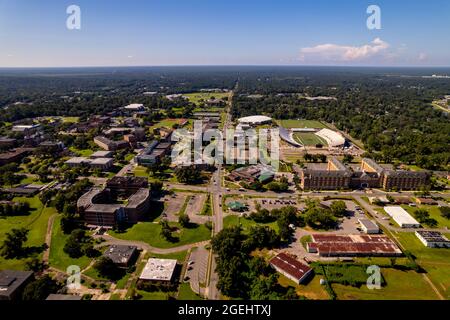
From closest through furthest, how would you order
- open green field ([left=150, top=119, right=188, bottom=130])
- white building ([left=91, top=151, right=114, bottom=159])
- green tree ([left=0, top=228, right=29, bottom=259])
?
green tree ([left=0, top=228, right=29, bottom=259])
white building ([left=91, top=151, right=114, bottom=159])
open green field ([left=150, top=119, right=188, bottom=130])

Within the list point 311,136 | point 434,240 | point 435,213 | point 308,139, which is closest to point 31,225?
point 434,240

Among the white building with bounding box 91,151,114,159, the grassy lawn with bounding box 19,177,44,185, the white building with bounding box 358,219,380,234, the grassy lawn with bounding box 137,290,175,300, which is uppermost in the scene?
the white building with bounding box 91,151,114,159

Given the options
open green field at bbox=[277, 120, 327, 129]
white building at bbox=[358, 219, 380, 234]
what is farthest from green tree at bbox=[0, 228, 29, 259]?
open green field at bbox=[277, 120, 327, 129]

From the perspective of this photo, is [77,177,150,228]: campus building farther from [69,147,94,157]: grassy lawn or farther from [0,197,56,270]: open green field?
[69,147,94,157]: grassy lawn

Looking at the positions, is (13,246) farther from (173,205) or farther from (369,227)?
(369,227)

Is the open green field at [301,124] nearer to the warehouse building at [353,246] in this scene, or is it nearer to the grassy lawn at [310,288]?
the warehouse building at [353,246]

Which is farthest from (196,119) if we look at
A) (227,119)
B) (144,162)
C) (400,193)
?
(400,193)
